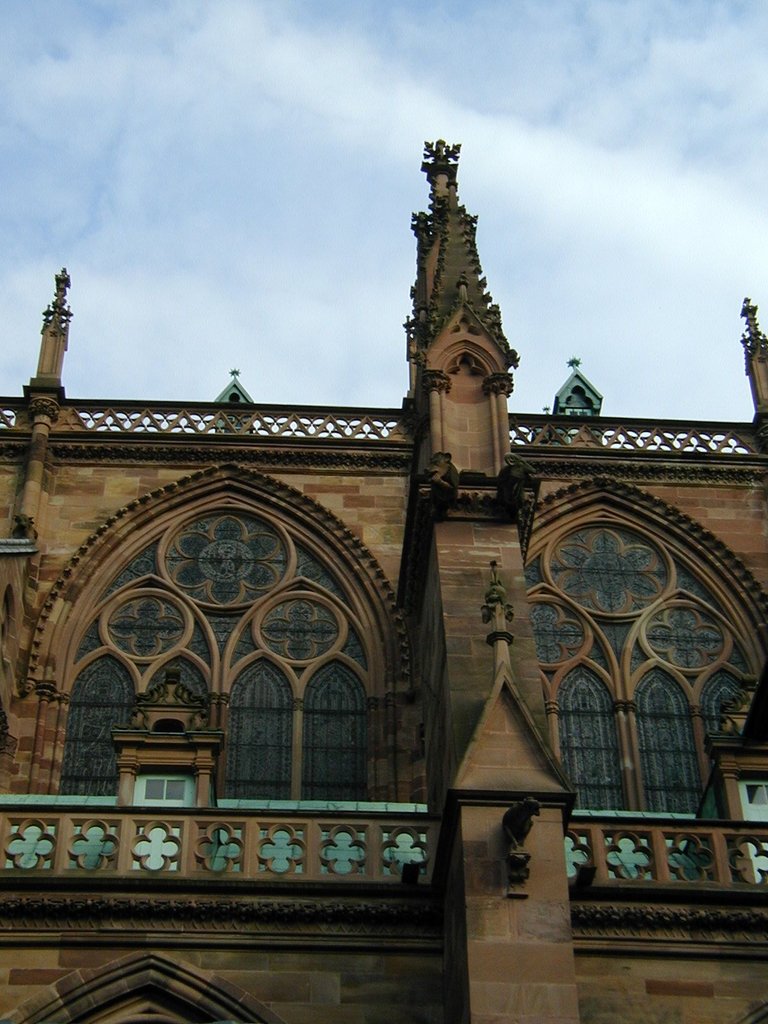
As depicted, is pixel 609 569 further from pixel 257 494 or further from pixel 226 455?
pixel 226 455

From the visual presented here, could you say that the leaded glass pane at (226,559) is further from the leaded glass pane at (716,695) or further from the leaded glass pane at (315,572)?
the leaded glass pane at (716,695)

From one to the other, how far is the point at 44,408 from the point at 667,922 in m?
10.9

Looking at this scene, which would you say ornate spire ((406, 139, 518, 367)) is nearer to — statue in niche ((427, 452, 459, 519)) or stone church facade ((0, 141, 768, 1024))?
stone church facade ((0, 141, 768, 1024))

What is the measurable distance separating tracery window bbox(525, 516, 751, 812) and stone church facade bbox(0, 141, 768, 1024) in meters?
0.04

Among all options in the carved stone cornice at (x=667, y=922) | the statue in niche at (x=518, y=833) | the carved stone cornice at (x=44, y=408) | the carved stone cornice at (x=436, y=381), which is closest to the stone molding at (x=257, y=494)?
the carved stone cornice at (x=44, y=408)

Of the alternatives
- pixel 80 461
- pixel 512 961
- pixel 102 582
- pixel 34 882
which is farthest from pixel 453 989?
pixel 80 461

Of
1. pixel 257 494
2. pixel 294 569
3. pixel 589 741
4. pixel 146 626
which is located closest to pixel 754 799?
pixel 589 741

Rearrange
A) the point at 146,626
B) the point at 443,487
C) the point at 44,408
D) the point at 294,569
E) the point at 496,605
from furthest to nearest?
the point at 44,408
the point at 294,569
the point at 146,626
the point at 443,487
the point at 496,605

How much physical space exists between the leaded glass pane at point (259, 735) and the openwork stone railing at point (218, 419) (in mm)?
3512

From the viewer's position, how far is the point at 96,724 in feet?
66.4

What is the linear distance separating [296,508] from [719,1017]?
9.22 metres

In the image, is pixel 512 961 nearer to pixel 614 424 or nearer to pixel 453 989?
pixel 453 989

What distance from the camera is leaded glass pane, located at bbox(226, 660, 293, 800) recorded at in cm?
1984

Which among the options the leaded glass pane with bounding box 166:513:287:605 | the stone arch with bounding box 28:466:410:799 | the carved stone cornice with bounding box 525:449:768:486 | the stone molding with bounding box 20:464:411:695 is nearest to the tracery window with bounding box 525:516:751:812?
the carved stone cornice with bounding box 525:449:768:486
